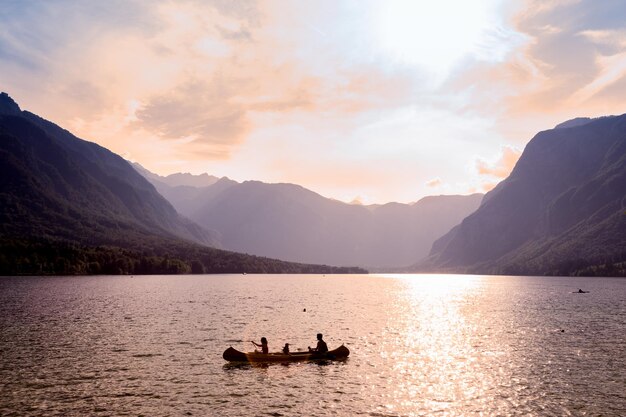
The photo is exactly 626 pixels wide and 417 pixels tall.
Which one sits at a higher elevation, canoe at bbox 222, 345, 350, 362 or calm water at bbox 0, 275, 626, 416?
canoe at bbox 222, 345, 350, 362

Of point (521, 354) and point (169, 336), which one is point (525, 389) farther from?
point (169, 336)

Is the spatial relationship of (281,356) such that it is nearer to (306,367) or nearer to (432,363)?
(306,367)

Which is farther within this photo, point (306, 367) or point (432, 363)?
point (432, 363)

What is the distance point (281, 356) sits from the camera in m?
59.1

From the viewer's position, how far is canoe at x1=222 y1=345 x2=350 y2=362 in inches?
2280

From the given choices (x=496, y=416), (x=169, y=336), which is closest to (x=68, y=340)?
(x=169, y=336)

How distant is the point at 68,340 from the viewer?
71188 millimetres

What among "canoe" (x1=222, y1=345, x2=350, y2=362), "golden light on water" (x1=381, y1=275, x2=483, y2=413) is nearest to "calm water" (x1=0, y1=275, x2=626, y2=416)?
"golden light on water" (x1=381, y1=275, x2=483, y2=413)

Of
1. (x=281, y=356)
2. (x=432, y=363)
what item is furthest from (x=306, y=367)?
(x=432, y=363)

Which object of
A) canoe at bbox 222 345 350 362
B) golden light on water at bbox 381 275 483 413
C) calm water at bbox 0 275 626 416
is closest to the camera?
calm water at bbox 0 275 626 416

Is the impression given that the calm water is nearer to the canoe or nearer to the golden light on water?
the golden light on water

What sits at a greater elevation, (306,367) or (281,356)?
(281,356)

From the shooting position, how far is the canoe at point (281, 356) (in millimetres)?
57906

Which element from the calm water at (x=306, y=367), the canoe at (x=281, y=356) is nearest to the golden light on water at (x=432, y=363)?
the calm water at (x=306, y=367)
